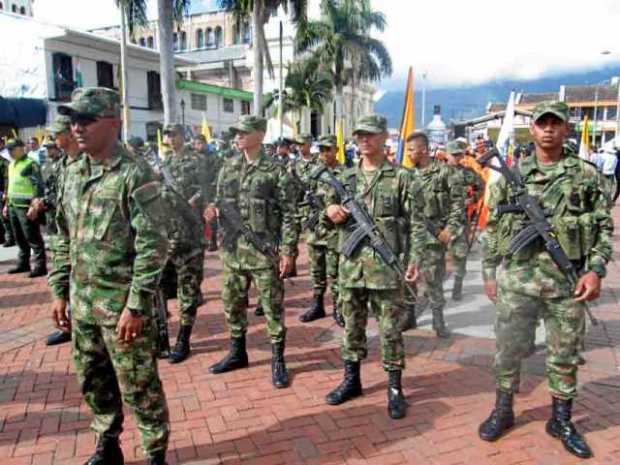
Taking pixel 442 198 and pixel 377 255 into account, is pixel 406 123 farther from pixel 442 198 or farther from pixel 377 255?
pixel 377 255

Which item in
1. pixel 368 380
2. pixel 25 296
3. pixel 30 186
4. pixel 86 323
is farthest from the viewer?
pixel 30 186

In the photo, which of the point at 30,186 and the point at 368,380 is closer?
the point at 368,380

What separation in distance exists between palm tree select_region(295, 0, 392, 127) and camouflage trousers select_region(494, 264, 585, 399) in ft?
90.6

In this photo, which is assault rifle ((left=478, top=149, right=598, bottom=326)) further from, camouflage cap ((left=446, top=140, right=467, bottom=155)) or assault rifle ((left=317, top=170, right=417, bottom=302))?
camouflage cap ((left=446, top=140, right=467, bottom=155))

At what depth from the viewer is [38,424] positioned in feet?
11.6

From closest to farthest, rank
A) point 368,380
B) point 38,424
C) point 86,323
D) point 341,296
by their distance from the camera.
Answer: point 86,323, point 38,424, point 341,296, point 368,380

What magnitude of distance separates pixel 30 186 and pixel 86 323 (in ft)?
18.8

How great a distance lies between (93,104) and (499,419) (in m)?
2.98

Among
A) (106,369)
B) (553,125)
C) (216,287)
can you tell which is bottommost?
(216,287)

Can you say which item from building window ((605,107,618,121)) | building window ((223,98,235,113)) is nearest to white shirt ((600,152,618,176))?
building window ((223,98,235,113))

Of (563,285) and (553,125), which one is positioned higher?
(553,125)

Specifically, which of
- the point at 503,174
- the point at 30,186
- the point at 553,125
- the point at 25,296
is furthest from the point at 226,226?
the point at 30,186

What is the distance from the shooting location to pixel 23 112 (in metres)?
20.4

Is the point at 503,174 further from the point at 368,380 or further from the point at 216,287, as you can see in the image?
the point at 216,287
